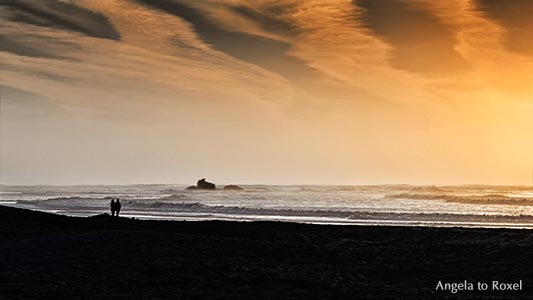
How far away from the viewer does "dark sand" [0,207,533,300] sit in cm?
1808

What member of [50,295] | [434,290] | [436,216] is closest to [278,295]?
[434,290]

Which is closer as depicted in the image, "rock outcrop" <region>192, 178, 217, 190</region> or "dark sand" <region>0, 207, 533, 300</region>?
"dark sand" <region>0, 207, 533, 300</region>

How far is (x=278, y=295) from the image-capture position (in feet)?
58.6

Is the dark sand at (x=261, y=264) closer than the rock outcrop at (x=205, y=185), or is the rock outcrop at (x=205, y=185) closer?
the dark sand at (x=261, y=264)

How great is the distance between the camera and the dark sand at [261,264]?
1808cm

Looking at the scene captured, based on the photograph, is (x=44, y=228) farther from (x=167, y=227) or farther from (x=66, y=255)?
(x=66, y=255)

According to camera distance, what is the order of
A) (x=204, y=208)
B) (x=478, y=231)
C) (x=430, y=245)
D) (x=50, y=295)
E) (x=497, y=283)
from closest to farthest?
(x=50, y=295), (x=497, y=283), (x=430, y=245), (x=478, y=231), (x=204, y=208)

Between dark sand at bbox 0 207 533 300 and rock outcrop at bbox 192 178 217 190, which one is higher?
rock outcrop at bbox 192 178 217 190

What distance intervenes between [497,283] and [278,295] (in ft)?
22.7

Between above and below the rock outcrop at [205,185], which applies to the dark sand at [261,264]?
below

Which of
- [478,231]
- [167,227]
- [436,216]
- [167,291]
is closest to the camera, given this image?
[167,291]

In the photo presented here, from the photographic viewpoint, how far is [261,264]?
21922mm

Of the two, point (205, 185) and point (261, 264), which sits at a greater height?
point (205, 185)

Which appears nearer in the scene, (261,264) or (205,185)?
(261,264)
